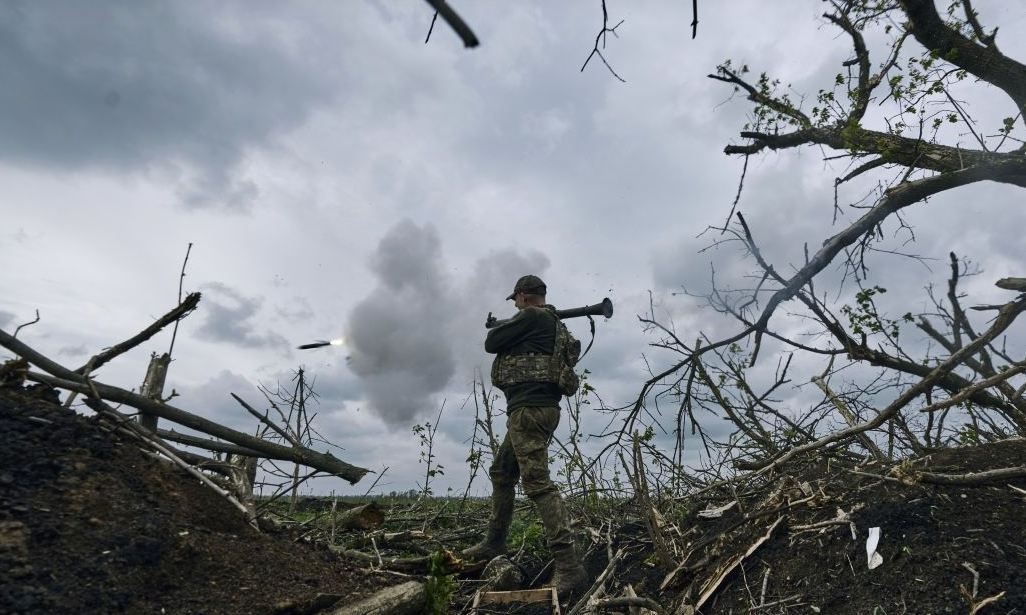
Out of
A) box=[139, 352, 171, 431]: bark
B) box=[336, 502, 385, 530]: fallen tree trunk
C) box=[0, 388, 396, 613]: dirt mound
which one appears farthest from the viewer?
box=[336, 502, 385, 530]: fallen tree trunk

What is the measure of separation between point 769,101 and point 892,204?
2446mm

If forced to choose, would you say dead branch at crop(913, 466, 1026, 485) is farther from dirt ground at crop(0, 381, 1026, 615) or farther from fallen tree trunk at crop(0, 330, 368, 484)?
fallen tree trunk at crop(0, 330, 368, 484)

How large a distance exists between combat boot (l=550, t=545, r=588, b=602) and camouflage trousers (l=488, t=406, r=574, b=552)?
0.05 metres

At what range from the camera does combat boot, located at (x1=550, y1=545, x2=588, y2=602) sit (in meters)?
5.32

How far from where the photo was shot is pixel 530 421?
19.1 ft

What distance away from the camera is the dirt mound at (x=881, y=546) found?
11.0 ft

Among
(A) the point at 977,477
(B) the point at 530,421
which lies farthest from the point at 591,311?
(A) the point at 977,477

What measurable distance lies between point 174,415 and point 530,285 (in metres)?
3.28

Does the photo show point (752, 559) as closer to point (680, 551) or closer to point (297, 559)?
point (680, 551)

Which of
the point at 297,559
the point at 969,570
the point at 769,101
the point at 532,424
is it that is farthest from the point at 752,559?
the point at 769,101

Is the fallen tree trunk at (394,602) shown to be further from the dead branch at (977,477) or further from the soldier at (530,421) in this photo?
the dead branch at (977,477)

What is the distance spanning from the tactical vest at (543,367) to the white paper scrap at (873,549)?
2.80 metres

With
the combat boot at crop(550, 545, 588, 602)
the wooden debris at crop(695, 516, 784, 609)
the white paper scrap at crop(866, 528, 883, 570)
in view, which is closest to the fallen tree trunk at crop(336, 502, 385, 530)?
the combat boot at crop(550, 545, 588, 602)

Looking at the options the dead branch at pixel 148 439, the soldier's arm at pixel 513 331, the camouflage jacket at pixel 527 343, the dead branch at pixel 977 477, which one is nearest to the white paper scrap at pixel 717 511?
the camouflage jacket at pixel 527 343
